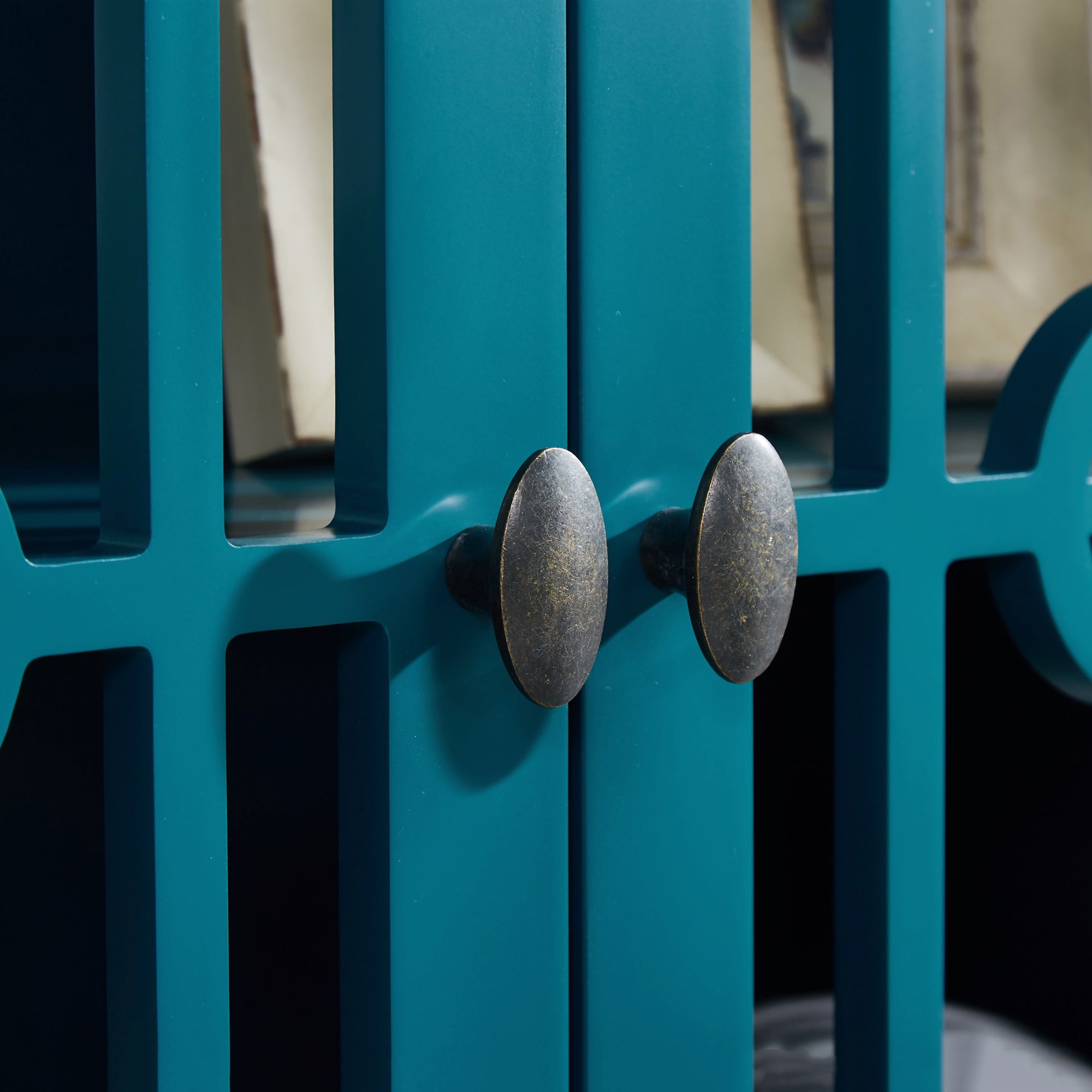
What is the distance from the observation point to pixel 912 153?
1.12 feet

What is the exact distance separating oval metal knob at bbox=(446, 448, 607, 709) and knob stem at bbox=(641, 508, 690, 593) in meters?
0.03

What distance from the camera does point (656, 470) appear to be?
30 centimetres

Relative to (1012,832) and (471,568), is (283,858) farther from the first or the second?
(1012,832)

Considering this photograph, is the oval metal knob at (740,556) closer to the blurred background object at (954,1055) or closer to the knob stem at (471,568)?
the knob stem at (471,568)

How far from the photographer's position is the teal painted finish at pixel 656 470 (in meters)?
0.29

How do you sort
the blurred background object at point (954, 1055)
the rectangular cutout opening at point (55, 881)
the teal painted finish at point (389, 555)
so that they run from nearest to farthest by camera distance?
the teal painted finish at point (389, 555), the rectangular cutout opening at point (55, 881), the blurred background object at point (954, 1055)

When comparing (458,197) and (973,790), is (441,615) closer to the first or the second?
(458,197)

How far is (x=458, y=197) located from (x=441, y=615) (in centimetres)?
10

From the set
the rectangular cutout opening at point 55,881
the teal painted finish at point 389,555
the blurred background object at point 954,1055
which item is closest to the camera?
the teal painted finish at point 389,555

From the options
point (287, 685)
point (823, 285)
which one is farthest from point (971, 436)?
point (287, 685)

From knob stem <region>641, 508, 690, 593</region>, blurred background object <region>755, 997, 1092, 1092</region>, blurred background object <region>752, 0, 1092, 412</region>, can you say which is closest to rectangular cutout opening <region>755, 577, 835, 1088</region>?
blurred background object <region>755, 997, 1092, 1092</region>

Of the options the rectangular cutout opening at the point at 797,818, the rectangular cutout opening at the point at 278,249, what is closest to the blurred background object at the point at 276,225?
the rectangular cutout opening at the point at 278,249

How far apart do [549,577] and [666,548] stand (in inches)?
1.9

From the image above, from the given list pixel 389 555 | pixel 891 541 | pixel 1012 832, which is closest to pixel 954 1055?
pixel 1012 832
